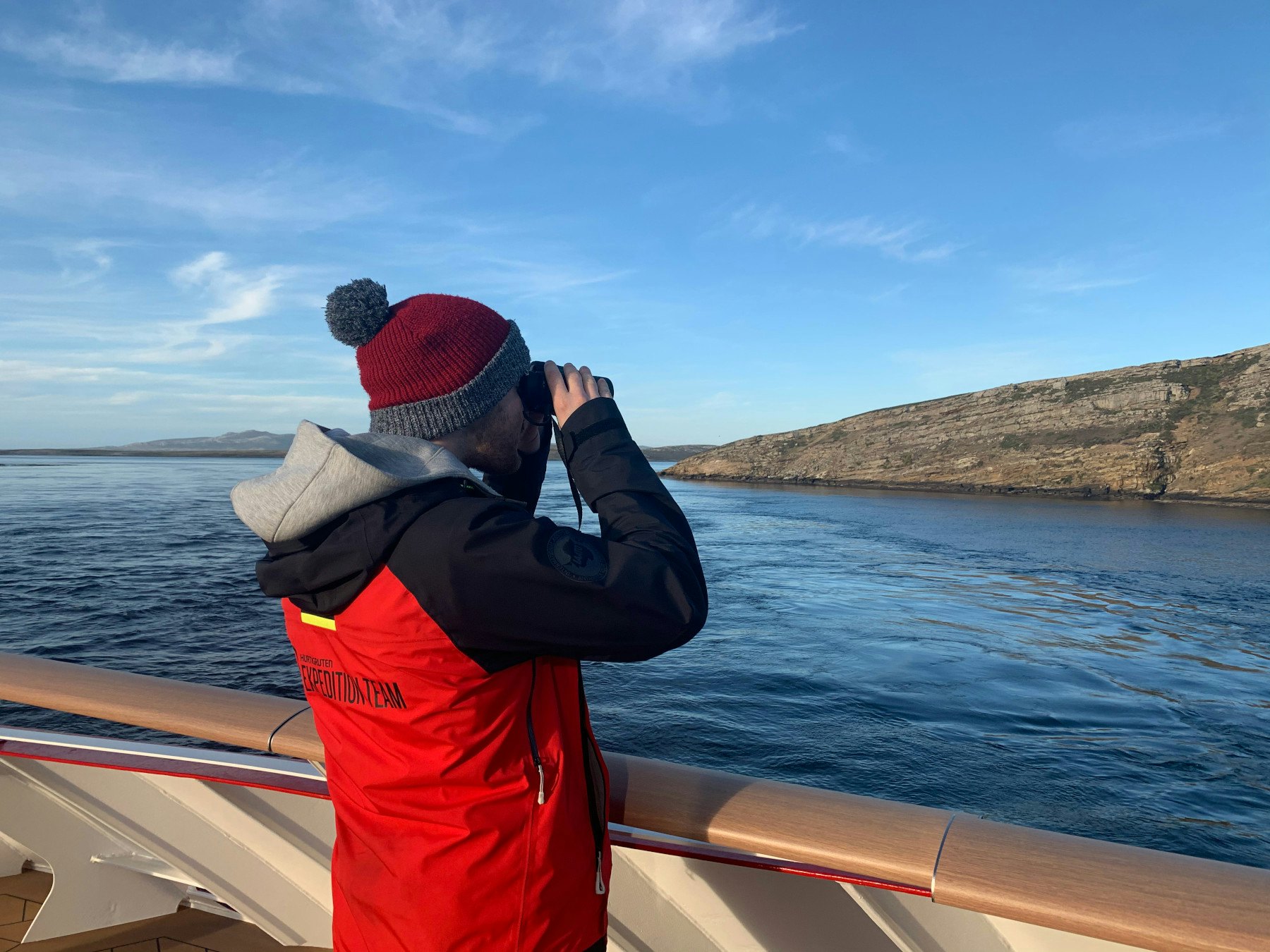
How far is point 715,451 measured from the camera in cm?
5959

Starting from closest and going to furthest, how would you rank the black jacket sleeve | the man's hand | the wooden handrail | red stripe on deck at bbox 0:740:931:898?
the black jacket sleeve → the wooden handrail → the man's hand → red stripe on deck at bbox 0:740:931:898

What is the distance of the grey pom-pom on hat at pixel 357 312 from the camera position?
4.24ft

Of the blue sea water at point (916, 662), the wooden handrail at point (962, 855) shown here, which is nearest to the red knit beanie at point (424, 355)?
the wooden handrail at point (962, 855)

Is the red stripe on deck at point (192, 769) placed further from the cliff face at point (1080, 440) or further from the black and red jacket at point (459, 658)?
the cliff face at point (1080, 440)

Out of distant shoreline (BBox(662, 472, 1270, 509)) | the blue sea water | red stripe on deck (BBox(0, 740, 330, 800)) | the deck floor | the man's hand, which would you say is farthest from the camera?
distant shoreline (BBox(662, 472, 1270, 509))

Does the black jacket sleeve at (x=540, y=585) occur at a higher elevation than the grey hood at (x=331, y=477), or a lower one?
lower

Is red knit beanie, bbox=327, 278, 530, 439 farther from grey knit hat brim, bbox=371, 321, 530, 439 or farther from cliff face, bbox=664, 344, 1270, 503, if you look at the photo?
cliff face, bbox=664, 344, 1270, 503

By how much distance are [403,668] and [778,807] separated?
0.76 metres

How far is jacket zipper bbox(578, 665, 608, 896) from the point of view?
125 cm

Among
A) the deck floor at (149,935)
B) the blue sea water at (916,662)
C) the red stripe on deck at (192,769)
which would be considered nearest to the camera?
the red stripe on deck at (192,769)

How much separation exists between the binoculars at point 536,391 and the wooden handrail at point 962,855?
28.6 inches

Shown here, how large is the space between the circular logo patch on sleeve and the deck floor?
1997 millimetres

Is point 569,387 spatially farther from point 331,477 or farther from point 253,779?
point 253,779

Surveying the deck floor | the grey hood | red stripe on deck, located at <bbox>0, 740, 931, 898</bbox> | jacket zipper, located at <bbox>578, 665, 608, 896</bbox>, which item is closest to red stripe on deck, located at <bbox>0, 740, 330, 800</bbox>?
red stripe on deck, located at <bbox>0, 740, 931, 898</bbox>
